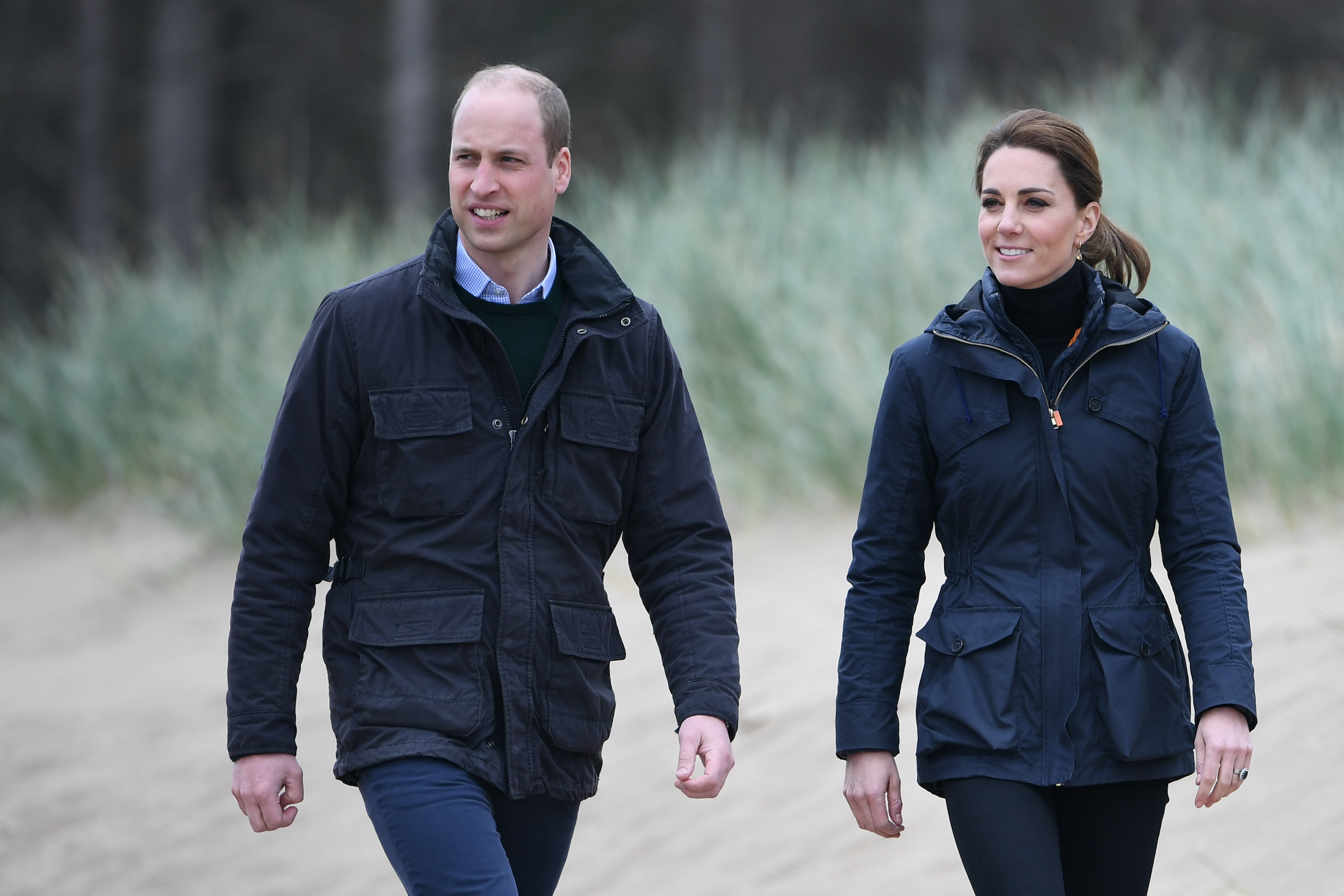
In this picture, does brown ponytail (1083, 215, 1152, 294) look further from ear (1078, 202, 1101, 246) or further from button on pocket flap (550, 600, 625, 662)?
button on pocket flap (550, 600, 625, 662)

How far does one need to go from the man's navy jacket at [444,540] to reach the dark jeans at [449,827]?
0.12 feet

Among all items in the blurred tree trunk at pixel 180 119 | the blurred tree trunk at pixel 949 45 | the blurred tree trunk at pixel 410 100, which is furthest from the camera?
the blurred tree trunk at pixel 949 45

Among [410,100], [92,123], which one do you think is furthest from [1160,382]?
[92,123]

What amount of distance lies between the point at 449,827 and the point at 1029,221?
1373 millimetres

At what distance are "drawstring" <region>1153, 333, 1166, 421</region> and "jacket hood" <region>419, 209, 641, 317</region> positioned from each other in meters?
0.91

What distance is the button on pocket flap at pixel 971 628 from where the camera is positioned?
2684 mm

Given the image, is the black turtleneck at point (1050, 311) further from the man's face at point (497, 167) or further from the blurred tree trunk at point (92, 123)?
the blurred tree trunk at point (92, 123)

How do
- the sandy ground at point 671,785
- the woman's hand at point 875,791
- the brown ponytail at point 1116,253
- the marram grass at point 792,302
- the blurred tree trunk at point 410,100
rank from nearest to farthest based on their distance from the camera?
the woman's hand at point 875,791
the brown ponytail at point 1116,253
the sandy ground at point 671,785
the marram grass at point 792,302
the blurred tree trunk at point 410,100

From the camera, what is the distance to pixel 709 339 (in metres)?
9.03

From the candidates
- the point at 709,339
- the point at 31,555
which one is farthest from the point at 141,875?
the point at 31,555

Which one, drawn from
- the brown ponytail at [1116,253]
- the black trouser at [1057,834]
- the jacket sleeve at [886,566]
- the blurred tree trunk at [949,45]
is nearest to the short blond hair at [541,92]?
the jacket sleeve at [886,566]

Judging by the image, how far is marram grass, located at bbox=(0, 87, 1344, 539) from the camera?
285 inches

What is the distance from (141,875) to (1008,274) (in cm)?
435

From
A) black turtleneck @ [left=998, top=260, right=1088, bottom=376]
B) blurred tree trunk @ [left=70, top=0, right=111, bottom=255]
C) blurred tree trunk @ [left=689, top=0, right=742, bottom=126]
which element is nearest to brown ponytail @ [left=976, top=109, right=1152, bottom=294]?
black turtleneck @ [left=998, top=260, right=1088, bottom=376]
